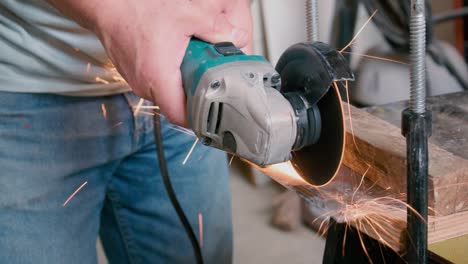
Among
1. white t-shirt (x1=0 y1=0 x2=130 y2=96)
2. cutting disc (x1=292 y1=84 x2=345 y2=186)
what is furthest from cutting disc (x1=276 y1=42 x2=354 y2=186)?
white t-shirt (x1=0 y1=0 x2=130 y2=96)

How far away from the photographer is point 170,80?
587 millimetres

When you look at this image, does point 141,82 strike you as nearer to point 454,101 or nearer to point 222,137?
point 222,137

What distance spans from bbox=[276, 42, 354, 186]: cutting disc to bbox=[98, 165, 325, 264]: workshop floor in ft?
4.26

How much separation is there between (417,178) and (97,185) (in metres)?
0.52

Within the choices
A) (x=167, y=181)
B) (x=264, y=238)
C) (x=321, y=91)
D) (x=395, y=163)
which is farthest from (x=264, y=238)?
(x=321, y=91)

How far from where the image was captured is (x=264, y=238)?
204cm

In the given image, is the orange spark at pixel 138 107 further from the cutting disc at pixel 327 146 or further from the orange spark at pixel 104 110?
the cutting disc at pixel 327 146

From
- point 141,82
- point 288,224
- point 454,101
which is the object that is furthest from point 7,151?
point 288,224

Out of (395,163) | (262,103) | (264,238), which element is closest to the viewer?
(262,103)

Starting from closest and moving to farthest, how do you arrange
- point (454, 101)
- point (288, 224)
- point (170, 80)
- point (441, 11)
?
point (170, 80), point (454, 101), point (288, 224), point (441, 11)

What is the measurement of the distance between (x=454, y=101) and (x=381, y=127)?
223 mm

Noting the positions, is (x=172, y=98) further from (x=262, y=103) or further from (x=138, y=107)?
(x=138, y=107)

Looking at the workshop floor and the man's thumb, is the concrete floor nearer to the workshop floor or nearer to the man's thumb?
the workshop floor

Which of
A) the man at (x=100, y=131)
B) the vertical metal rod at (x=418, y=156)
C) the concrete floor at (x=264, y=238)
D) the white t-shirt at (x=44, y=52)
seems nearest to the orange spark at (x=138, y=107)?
the man at (x=100, y=131)
